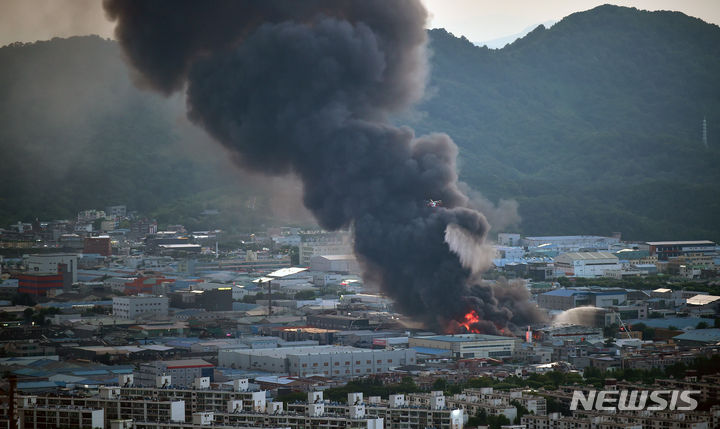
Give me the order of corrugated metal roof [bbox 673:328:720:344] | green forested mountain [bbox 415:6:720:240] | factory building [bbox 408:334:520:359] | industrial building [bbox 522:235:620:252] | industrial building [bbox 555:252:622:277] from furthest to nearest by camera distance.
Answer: green forested mountain [bbox 415:6:720:240] < industrial building [bbox 522:235:620:252] < industrial building [bbox 555:252:622:277] < corrugated metal roof [bbox 673:328:720:344] < factory building [bbox 408:334:520:359]

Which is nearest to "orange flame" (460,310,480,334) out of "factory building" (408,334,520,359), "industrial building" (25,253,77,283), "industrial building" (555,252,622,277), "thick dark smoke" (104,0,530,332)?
"thick dark smoke" (104,0,530,332)

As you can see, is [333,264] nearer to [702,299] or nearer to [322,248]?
[322,248]

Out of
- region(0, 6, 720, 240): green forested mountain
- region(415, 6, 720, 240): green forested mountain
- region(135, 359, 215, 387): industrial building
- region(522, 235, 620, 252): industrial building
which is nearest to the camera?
region(135, 359, 215, 387): industrial building

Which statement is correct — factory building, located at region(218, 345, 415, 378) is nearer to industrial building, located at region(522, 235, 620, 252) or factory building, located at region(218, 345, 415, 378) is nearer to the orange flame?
the orange flame

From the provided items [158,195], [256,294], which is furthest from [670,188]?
[256,294]

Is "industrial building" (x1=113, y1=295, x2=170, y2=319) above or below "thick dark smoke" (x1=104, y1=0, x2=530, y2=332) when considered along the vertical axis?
below

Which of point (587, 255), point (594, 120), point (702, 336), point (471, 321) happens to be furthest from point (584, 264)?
point (594, 120)
